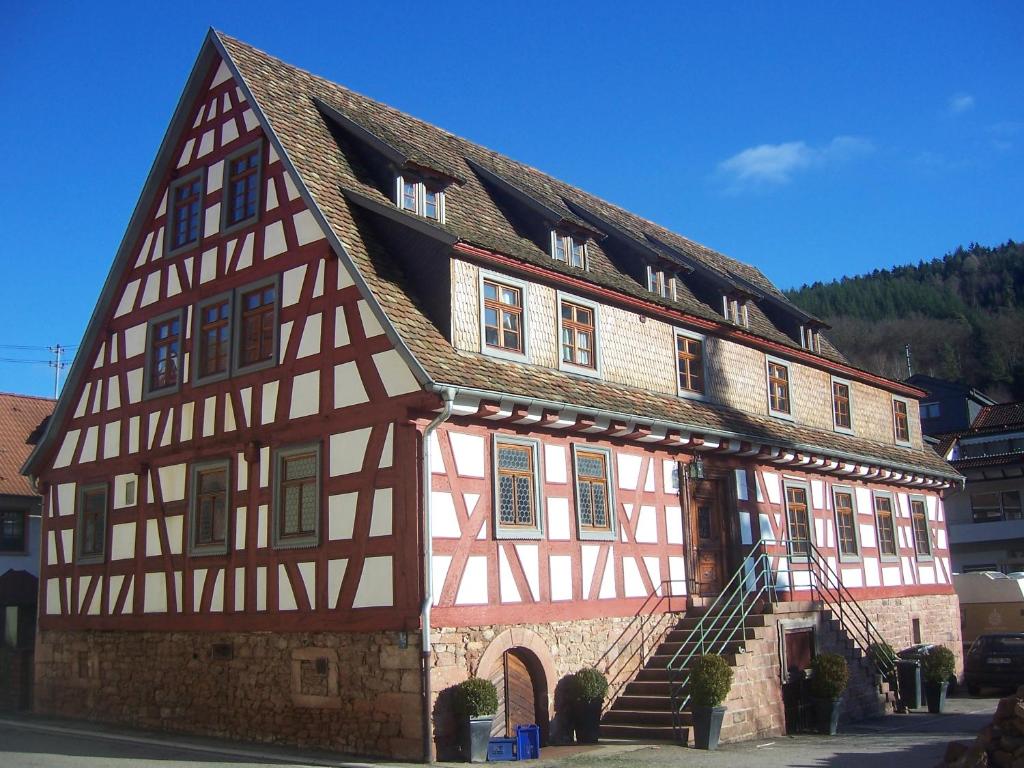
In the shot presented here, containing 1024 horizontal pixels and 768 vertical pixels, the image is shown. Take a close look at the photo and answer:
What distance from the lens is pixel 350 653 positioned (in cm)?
1541

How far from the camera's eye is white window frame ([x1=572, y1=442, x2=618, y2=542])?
1734 centimetres

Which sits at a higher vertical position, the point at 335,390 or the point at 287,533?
the point at 335,390

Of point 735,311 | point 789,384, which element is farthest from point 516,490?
point 789,384

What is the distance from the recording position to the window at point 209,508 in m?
18.2

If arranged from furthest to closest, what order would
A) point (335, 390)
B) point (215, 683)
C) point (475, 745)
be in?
point (215, 683)
point (335, 390)
point (475, 745)

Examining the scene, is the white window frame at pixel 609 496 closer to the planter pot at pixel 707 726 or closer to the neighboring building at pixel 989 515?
the planter pot at pixel 707 726

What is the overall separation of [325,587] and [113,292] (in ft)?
30.0

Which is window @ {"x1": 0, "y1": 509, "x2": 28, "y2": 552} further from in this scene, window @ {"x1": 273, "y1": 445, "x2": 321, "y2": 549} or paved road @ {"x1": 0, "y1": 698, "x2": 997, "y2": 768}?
window @ {"x1": 273, "y1": 445, "x2": 321, "y2": 549}

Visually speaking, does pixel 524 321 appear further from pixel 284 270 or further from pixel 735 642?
pixel 735 642

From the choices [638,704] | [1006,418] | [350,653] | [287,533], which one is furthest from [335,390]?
[1006,418]

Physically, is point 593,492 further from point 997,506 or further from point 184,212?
point 997,506

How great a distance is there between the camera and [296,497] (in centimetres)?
1700

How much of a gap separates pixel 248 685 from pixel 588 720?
548 centimetres

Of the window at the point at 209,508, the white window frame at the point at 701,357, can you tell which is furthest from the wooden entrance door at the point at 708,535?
the window at the point at 209,508
